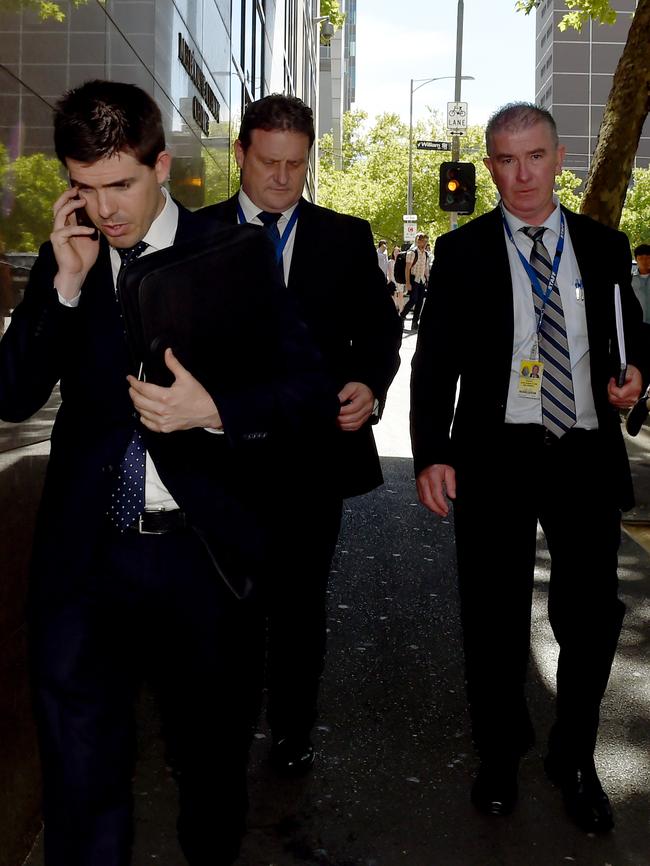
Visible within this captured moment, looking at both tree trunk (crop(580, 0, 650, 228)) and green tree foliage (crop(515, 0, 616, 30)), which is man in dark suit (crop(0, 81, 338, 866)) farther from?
green tree foliage (crop(515, 0, 616, 30))

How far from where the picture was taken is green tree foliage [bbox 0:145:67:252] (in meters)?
3.44

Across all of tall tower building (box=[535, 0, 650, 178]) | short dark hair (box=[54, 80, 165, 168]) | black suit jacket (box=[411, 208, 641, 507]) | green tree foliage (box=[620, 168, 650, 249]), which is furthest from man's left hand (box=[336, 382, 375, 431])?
tall tower building (box=[535, 0, 650, 178])

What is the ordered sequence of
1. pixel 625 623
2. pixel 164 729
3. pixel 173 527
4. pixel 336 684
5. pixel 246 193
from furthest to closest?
pixel 625 623 < pixel 336 684 < pixel 164 729 < pixel 246 193 < pixel 173 527

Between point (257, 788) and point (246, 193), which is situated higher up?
point (246, 193)

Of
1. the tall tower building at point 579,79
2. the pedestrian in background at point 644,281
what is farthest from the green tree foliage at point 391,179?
the pedestrian in background at point 644,281

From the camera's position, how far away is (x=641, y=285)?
16.2 metres

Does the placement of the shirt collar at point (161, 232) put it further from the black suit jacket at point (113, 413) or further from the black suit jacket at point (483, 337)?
the black suit jacket at point (483, 337)

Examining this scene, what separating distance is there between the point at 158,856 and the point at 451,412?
161 centimetres

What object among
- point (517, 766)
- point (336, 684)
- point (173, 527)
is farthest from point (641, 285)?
point (173, 527)

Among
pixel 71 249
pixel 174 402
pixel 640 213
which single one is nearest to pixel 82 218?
pixel 71 249

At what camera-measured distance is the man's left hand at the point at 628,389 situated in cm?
362

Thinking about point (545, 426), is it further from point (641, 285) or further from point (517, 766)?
point (641, 285)

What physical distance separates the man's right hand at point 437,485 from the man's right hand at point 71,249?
160 cm

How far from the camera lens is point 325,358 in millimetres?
4012
